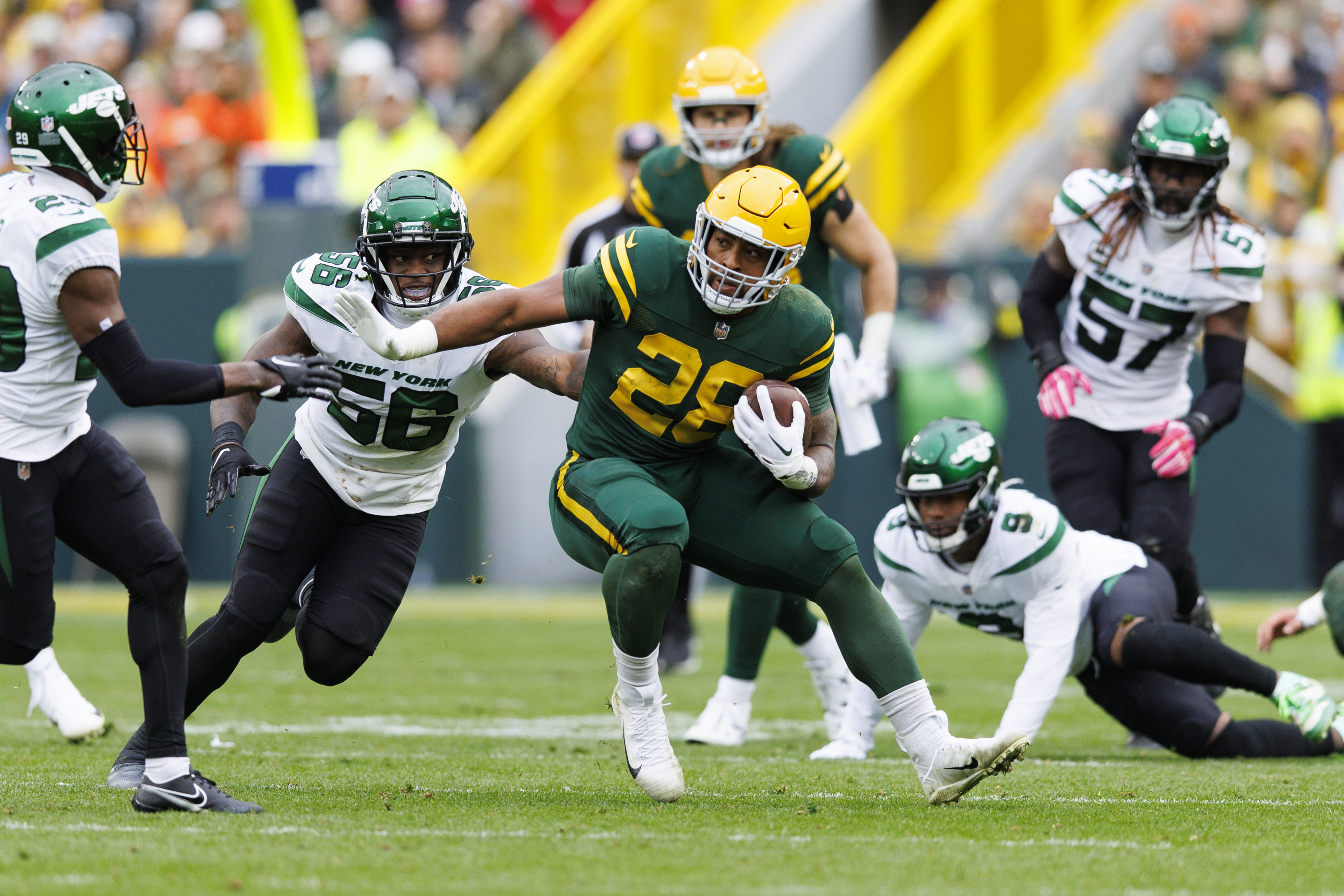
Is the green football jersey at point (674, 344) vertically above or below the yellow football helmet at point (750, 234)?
below

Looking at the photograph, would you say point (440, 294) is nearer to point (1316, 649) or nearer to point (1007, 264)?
point (1316, 649)

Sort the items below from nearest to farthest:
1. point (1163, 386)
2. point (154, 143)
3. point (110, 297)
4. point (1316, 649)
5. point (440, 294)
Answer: point (110, 297), point (440, 294), point (1163, 386), point (1316, 649), point (154, 143)

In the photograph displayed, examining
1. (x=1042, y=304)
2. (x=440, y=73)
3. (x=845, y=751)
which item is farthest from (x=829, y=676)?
(x=440, y=73)

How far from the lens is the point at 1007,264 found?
1110 centimetres

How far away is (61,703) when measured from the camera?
539cm

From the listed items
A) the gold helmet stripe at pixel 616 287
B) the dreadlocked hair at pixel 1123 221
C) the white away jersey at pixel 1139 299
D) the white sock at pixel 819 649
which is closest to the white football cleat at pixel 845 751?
the white sock at pixel 819 649

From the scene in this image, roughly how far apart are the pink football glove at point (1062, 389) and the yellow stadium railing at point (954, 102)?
582cm

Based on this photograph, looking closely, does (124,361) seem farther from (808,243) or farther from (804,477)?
(808,243)

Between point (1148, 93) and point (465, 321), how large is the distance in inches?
320

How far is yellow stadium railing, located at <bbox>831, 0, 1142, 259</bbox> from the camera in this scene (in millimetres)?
11930

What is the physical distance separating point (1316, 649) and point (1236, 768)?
12.1ft

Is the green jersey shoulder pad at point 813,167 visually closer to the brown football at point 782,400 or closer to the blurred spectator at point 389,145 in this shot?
the brown football at point 782,400

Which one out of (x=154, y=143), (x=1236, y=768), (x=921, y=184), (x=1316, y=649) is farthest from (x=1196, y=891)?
(x=154, y=143)

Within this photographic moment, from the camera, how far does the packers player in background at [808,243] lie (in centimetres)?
562
